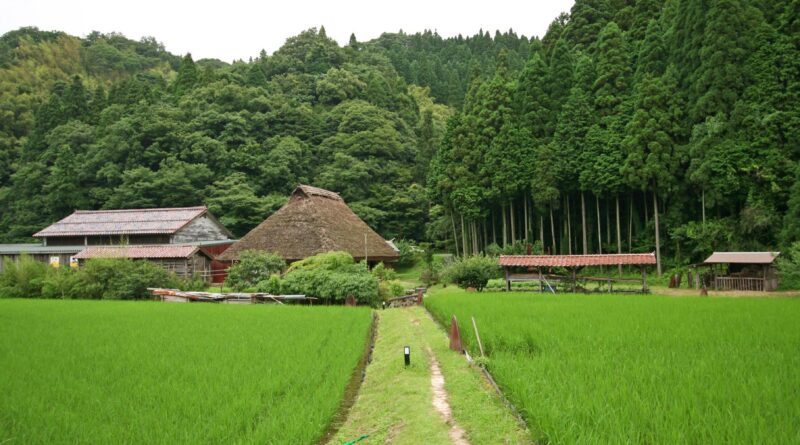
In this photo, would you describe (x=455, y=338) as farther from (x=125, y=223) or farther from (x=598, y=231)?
(x=125, y=223)

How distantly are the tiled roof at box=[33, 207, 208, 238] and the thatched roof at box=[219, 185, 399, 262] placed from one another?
8.66 m

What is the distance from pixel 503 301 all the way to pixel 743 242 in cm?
1310

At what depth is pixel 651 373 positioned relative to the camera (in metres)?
5.30

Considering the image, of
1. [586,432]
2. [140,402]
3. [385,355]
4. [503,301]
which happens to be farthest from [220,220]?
[586,432]

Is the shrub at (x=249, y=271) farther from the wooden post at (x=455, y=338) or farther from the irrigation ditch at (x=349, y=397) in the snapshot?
the wooden post at (x=455, y=338)

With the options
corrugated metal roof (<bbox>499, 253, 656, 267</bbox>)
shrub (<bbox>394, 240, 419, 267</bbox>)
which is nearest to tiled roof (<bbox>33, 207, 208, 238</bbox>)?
shrub (<bbox>394, 240, 419, 267</bbox>)

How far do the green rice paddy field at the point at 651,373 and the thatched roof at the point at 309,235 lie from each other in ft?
46.8

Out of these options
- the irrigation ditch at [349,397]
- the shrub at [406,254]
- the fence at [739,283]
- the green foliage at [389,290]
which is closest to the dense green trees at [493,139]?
the fence at [739,283]

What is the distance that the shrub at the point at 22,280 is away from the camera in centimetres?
2234

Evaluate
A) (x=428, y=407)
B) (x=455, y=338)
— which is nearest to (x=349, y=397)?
(x=428, y=407)

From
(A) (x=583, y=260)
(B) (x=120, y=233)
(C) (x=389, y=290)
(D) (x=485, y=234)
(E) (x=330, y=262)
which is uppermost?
(B) (x=120, y=233)

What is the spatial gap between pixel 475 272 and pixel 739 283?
9678 mm

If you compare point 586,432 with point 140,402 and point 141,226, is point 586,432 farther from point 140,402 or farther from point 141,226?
point 141,226

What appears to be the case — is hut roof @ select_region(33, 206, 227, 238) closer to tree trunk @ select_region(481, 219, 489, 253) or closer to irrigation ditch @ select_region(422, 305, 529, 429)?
tree trunk @ select_region(481, 219, 489, 253)
